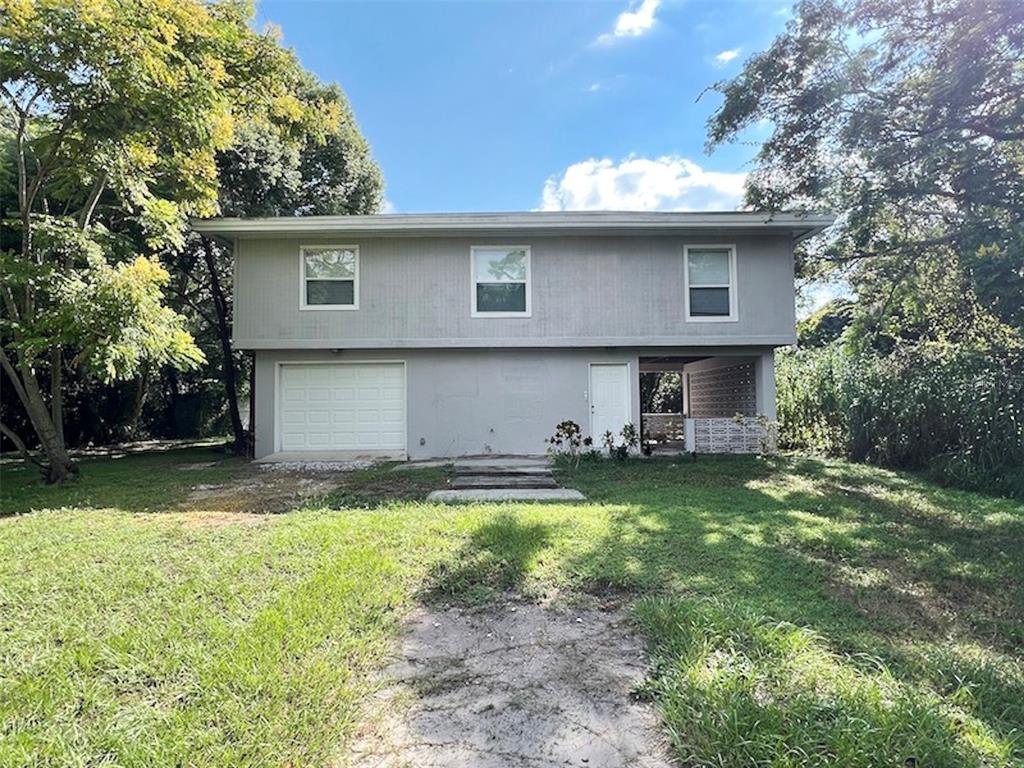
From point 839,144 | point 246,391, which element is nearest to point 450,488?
point 839,144

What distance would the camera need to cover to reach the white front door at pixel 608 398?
1090cm

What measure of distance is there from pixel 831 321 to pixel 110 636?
23389 mm

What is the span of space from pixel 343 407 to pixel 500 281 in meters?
3.94

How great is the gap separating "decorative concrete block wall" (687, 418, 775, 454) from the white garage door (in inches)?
229

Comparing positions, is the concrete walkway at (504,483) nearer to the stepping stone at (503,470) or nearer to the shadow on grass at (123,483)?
the stepping stone at (503,470)

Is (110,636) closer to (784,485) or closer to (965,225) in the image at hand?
(784,485)

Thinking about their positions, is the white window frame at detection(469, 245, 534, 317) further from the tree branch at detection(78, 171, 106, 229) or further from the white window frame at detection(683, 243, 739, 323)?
the tree branch at detection(78, 171, 106, 229)

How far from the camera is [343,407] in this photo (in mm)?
10945

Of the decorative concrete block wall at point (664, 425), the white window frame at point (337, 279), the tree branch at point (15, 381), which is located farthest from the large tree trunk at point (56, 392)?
the decorative concrete block wall at point (664, 425)

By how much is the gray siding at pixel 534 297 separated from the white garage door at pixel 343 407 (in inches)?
25.7

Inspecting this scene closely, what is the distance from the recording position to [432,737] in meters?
2.10

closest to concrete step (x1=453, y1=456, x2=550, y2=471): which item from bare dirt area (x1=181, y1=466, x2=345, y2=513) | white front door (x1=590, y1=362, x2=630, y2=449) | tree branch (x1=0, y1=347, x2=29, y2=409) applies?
white front door (x1=590, y1=362, x2=630, y2=449)

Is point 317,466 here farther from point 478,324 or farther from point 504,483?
point 478,324

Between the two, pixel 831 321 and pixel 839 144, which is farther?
pixel 831 321
